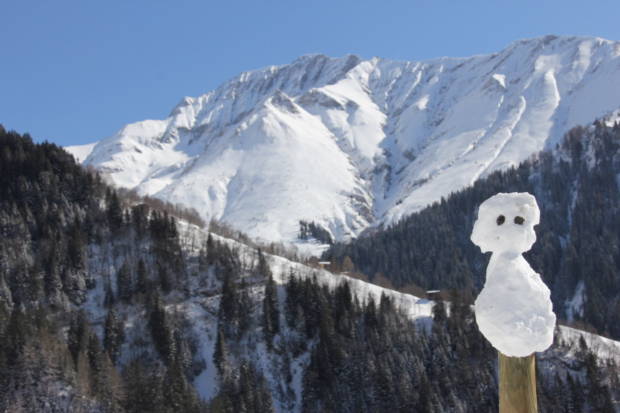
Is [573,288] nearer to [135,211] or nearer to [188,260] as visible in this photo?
[188,260]

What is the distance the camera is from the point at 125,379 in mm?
84188

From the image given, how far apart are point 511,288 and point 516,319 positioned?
18.4 inches

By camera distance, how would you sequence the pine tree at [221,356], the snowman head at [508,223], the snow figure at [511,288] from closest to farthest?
1. the snow figure at [511,288]
2. the snowman head at [508,223]
3. the pine tree at [221,356]

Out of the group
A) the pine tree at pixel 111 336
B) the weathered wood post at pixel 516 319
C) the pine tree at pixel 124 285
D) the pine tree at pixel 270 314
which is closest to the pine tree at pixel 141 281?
the pine tree at pixel 124 285

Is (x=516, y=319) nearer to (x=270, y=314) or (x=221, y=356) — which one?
(x=221, y=356)

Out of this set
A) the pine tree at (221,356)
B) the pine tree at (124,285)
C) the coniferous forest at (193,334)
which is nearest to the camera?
the coniferous forest at (193,334)

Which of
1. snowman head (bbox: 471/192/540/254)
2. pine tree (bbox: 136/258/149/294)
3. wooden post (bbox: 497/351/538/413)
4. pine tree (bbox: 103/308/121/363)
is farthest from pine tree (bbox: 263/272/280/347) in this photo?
wooden post (bbox: 497/351/538/413)

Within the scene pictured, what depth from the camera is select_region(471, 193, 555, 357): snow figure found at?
23.9 ft

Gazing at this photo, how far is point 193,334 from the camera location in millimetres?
104000

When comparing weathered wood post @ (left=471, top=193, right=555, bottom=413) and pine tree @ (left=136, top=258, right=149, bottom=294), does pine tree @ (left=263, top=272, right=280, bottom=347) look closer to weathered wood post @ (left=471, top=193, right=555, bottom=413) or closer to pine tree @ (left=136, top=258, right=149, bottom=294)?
pine tree @ (left=136, top=258, right=149, bottom=294)

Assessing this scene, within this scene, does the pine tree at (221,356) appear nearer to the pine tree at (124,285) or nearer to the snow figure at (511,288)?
the pine tree at (124,285)

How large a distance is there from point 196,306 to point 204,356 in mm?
13334

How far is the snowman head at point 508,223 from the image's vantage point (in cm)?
807

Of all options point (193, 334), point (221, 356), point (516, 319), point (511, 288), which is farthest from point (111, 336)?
point (516, 319)
